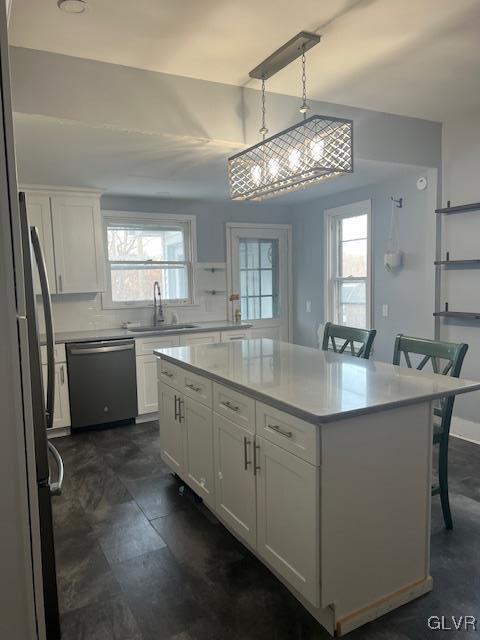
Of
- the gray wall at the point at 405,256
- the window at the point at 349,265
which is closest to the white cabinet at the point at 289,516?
the gray wall at the point at 405,256

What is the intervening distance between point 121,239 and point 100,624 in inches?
147

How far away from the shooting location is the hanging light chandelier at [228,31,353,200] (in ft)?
7.19

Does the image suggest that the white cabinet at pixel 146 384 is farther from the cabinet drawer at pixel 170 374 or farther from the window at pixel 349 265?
the window at pixel 349 265

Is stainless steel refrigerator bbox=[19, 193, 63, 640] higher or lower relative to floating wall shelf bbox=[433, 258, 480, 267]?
lower

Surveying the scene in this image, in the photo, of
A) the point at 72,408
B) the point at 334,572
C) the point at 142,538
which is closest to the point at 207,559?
the point at 142,538

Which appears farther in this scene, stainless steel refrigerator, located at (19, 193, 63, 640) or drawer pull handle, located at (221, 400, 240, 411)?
drawer pull handle, located at (221, 400, 240, 411)

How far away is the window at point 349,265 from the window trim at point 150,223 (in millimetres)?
1531

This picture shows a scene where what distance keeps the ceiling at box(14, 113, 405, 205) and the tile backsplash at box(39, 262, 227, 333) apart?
41.3 inches

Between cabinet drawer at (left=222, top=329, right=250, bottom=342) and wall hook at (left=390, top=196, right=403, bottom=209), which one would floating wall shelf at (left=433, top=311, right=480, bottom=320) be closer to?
wall hook at (left=390, top=196, right=403, bottom=209)

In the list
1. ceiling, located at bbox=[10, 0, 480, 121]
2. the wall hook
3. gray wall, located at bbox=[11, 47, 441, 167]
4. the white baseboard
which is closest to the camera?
ceiling, located at bbox=[10, 0, 480, 121]

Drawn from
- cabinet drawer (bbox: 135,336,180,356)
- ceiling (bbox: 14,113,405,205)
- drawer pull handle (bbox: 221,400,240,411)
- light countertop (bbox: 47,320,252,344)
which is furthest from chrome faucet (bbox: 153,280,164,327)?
drawer pull handle (bbox: 221,400,240,411)

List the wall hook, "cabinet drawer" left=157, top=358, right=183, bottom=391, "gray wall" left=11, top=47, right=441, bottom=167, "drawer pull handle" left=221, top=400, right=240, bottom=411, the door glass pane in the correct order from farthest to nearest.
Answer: the door glass pane, the wall hook, "cabinet drawer" left=157, top=358, right=183, bottom=391, "gray wall" left=11, top=47, right=441, bottom=167, "drawer pull handle" left=221, top=400, right=240, bottom=411

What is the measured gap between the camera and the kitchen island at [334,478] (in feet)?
5.54

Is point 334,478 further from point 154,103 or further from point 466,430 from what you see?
point 466,430
